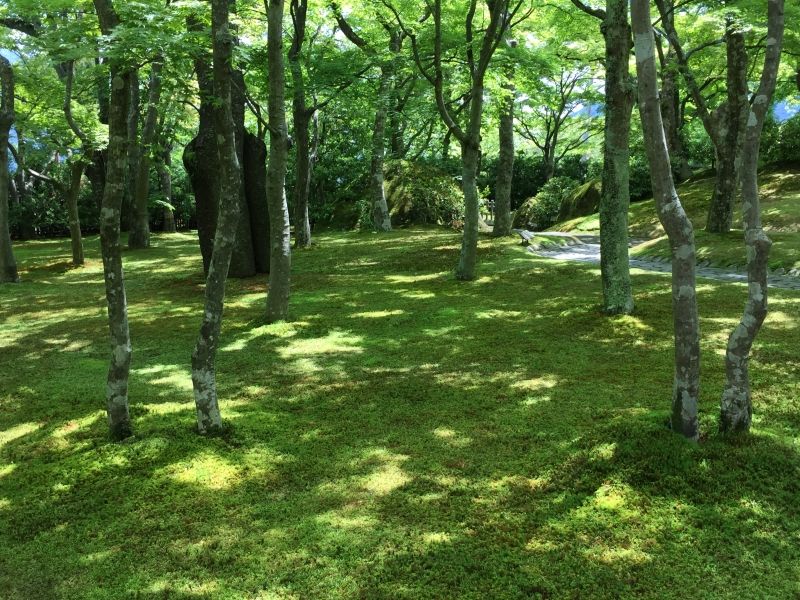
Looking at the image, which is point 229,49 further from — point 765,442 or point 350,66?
point 350,66

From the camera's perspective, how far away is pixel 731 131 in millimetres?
12992

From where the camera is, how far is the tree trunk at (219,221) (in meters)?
4.33

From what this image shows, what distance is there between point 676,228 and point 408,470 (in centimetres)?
250

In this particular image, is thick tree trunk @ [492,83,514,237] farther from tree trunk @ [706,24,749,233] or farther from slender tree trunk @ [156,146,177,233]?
slender tree trunk @ [156,146,177,233]

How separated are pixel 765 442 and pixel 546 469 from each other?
152cm

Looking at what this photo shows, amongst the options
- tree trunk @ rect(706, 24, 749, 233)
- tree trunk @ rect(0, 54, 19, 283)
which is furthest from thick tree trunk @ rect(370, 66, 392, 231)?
tree trunk @ rect(0, 54, 19, 283)

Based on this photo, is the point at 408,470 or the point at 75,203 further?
the point at 75,203

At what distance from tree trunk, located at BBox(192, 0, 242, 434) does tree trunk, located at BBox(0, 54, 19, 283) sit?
1107 centimetres

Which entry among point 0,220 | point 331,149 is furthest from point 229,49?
point 331,149

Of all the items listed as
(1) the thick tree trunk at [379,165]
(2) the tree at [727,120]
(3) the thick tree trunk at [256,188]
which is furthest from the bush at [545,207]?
(3) the thick tree trunk at [256,188]

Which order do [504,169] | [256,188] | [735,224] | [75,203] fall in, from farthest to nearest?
[504,169] < [735,224] < [75,203] < [256,188]

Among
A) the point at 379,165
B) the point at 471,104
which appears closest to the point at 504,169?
the point at 379,165

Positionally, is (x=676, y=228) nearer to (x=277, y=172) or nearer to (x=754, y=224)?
(x=754, y=224)

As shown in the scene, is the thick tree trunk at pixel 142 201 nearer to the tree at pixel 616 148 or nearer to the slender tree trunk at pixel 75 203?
the slender tree trunk at pixel 75 203
